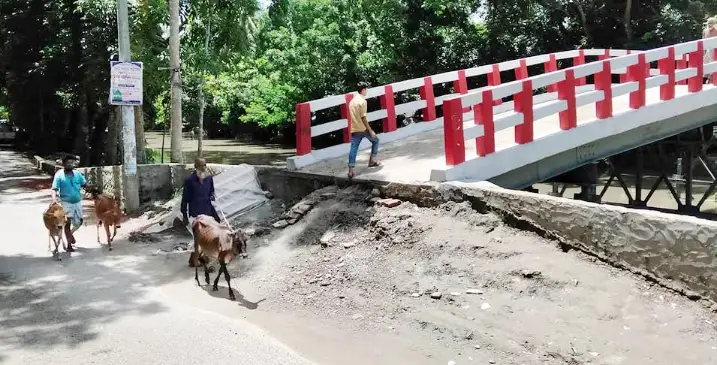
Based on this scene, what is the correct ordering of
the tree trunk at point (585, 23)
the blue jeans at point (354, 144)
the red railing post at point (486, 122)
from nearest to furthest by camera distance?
the red railing post at point (486, 122) < the blue jeans at point (354, 144) < the tree trunk at point (585, 23)

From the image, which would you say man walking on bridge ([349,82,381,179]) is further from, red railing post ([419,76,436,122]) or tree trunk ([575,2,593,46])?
tree trunk ([575,2,593,46])

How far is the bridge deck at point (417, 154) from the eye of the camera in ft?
28.0

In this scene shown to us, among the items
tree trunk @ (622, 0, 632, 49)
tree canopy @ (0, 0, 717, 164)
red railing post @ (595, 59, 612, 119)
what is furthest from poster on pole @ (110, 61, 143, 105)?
tree trunk @ (622, 0, 632, 49)

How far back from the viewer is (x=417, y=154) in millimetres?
9922

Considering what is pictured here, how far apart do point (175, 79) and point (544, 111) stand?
838 cm

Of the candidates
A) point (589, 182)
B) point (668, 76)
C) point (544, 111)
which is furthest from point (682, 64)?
point (544, 111)

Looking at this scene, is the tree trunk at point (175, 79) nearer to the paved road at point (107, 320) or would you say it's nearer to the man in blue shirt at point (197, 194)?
the paved road at point (107, 320)

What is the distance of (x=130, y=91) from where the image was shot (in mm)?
11055

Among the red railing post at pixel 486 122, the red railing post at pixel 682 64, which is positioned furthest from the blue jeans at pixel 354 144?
the red railing post at pixel 682 64

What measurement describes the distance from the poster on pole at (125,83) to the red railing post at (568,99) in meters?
6.99

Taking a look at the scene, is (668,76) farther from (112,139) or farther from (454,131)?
(112,139)

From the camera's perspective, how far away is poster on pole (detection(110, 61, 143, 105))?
10859 mm

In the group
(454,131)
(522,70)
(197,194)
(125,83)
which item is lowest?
(197,194)

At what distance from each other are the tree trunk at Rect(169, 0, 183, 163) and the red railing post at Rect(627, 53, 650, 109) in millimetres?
8934
